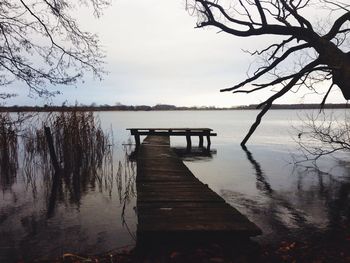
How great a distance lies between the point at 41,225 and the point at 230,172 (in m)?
8.90

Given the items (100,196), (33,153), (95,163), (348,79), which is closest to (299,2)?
(348,79)

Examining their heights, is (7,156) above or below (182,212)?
below

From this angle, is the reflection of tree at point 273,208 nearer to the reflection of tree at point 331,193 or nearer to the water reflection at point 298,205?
the water reflection at point 298,205

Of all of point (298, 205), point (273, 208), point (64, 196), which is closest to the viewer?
point (273, 208)

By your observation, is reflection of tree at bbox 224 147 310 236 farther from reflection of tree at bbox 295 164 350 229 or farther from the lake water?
reflection of tree at bbox 295 164 350 229

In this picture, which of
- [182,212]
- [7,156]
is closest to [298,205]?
[182,212]

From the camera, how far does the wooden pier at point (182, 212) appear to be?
13.9ft

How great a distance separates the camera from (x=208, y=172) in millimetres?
14594

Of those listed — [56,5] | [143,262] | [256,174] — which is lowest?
[256,174]

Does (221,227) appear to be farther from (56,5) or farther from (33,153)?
(33,153)

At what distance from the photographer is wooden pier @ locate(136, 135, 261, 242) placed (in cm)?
422

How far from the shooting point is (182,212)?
5.05 meters

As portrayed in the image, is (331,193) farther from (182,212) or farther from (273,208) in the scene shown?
(182,212)

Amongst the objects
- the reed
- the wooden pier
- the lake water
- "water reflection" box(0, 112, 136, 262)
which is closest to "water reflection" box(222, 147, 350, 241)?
the lake water
